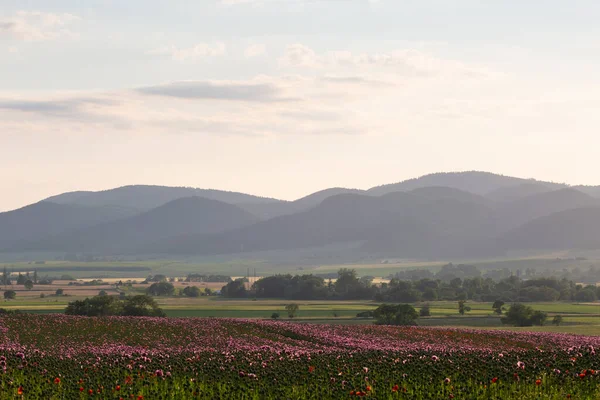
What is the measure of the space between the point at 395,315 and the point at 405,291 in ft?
212

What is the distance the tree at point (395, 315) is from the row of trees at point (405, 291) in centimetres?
5814

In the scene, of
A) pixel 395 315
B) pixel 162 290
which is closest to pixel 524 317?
pixel 395 315

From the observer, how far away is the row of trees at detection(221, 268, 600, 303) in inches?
6097

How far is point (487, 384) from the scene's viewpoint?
24922 mm

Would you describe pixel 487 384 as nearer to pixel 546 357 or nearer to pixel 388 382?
pixel 388 382

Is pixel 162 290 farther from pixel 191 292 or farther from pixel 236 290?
pixel 236 290

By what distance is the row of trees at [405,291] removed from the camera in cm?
15488

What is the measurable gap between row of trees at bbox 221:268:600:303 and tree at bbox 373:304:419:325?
191 feet

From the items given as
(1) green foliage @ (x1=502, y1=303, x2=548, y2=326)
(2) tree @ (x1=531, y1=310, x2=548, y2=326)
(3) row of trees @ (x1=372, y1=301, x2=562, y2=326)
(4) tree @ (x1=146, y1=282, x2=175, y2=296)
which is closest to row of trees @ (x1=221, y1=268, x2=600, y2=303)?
(4) tree @ (x1=146, y1=282, x2=175, y2=296)

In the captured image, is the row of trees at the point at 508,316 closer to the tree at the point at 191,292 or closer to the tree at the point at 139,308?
the tree at the point at 139,308

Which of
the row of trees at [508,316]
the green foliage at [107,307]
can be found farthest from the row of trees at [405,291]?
the green foliage at [107,307]

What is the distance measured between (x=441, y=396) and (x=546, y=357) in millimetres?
8336

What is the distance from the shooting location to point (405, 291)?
152 meters

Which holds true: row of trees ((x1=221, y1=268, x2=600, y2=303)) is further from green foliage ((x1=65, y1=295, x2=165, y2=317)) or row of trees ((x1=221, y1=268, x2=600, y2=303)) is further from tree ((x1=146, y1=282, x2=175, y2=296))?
green foliage ((x1=65, y1=295, x2=165, y2=317))
